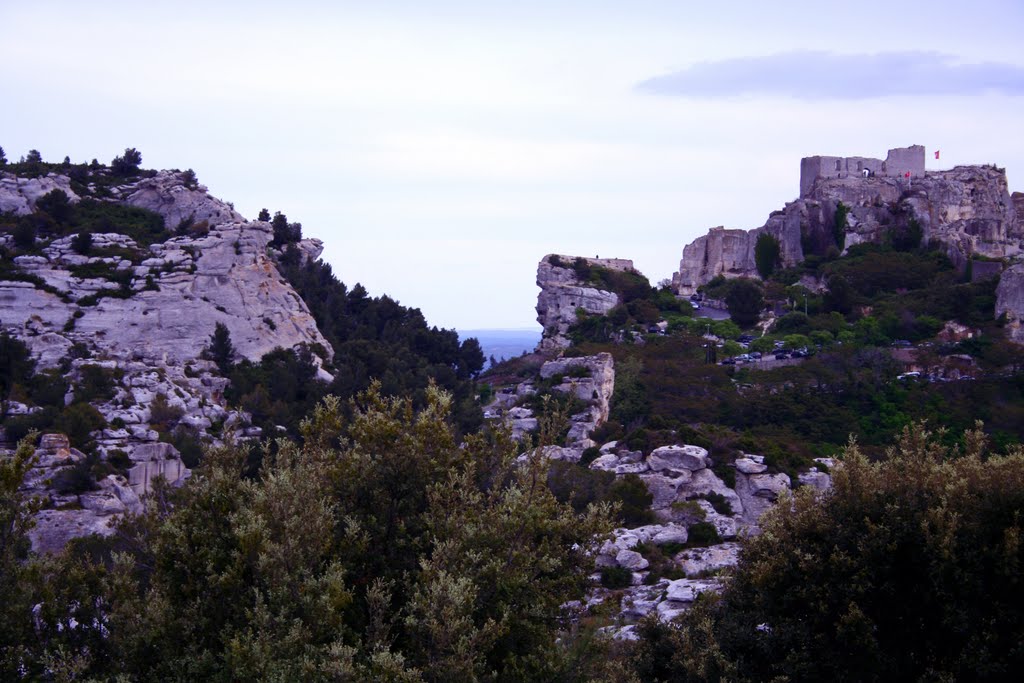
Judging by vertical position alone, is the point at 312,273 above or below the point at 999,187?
below

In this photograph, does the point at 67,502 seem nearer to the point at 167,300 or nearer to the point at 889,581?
the point at 167,300

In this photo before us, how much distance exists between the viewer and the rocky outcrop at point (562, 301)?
4944 cm

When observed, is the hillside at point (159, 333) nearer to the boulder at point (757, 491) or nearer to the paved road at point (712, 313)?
the boulder at point (757, 491)

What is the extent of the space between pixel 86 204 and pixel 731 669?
40822 millimetres

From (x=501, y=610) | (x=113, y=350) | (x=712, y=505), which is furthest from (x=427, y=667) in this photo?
(x=113, y=350)

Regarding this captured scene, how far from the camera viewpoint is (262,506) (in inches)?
363

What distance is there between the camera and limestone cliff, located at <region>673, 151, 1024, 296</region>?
179 ft

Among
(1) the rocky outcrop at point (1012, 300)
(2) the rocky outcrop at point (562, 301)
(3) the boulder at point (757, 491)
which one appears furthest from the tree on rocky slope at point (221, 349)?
(1) the rocky outcrop at point (1012, 300)

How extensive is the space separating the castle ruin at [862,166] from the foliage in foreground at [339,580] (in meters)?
53.2

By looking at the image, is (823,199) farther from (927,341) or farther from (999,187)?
(927,341)

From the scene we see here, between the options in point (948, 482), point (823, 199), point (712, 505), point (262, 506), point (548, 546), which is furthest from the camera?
point (823, 199)

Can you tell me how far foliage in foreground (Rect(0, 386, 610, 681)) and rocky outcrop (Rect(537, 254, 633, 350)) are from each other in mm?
37202

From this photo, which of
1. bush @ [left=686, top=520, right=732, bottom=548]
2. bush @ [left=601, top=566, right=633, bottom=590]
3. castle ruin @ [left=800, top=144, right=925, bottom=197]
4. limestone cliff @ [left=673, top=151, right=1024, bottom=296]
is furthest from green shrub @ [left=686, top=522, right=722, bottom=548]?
castle ruin @ [left=800, top=144, right=925, bottom=197]

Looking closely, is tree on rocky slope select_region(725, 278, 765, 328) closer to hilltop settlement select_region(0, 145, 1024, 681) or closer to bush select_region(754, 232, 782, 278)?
hilltop settlement select_region(0, 145, 1024, 681)
